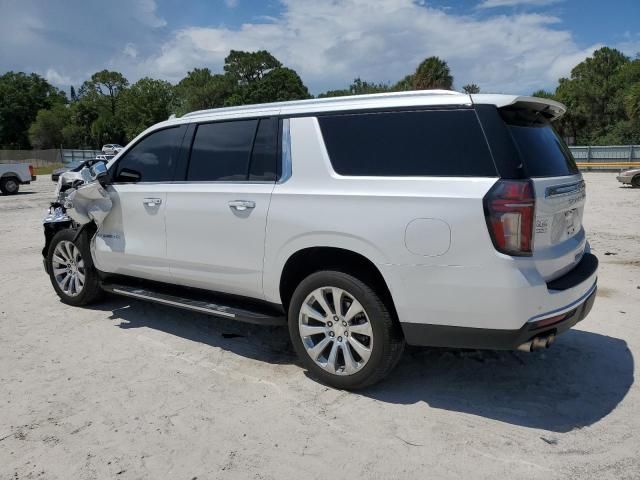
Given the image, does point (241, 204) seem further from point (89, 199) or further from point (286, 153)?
point (89, 199)

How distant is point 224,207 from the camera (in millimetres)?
4156

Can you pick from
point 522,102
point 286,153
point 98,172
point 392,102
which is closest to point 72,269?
point 98,172

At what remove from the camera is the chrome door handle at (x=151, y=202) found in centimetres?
467

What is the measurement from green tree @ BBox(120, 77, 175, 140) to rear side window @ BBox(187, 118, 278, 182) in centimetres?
7362

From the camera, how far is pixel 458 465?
286 cm

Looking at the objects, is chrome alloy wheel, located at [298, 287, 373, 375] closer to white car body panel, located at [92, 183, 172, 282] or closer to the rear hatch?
the rear hatch

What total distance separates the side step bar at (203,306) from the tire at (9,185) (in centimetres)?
2079

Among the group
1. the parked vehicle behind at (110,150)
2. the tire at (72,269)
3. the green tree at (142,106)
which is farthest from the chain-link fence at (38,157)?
the tire at (72,269)

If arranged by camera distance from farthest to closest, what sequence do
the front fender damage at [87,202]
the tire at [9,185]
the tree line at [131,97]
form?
the tree line at [131,97] → the tire at [9,185] → the front fender damage at [87,202]

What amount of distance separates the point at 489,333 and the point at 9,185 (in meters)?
24.4

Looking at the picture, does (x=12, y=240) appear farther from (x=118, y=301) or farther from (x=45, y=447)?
(x=45, y=447)

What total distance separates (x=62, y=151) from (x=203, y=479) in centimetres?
6351

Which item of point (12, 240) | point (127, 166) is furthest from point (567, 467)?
point (12, 240)

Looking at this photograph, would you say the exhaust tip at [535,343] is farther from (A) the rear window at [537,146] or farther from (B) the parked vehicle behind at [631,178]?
(B) the parked vehicle behind at [631,178]
